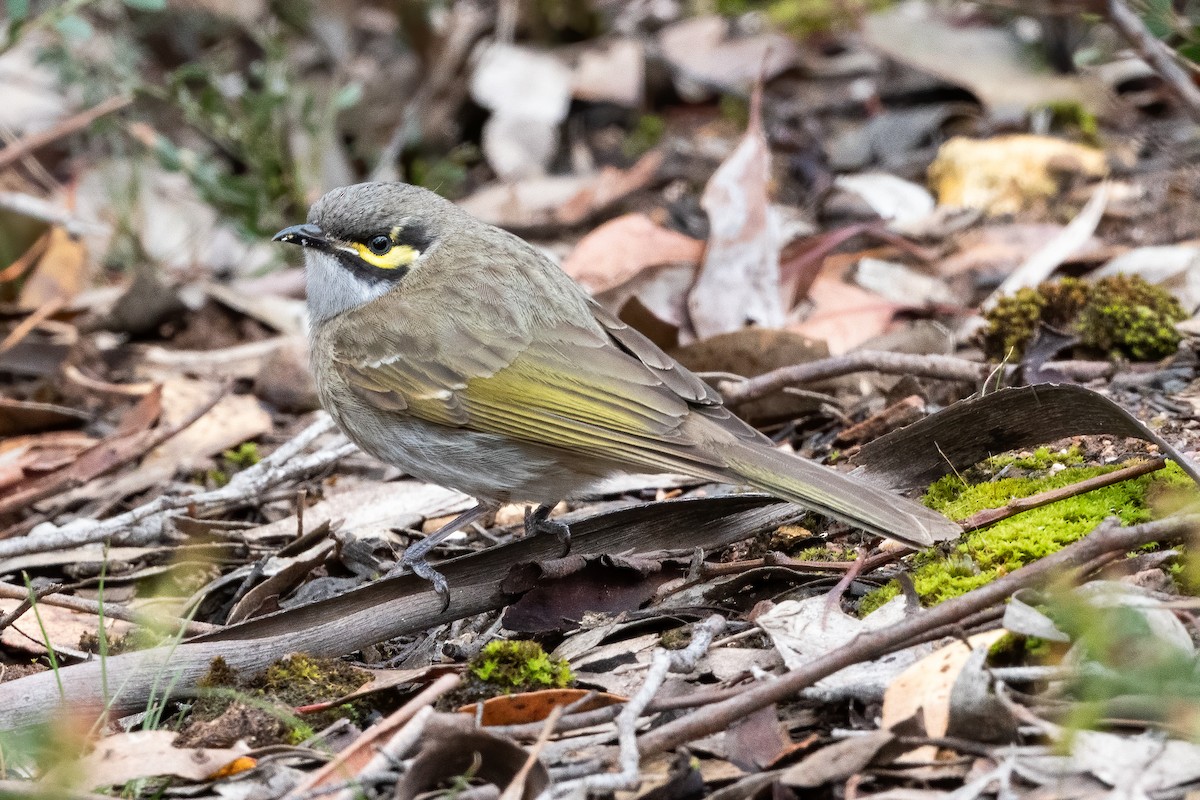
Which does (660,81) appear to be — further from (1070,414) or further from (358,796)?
(358,796)

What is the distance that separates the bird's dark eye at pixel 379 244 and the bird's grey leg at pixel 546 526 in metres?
1.27

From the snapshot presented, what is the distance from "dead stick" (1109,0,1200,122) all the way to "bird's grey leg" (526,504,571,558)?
3347 mm

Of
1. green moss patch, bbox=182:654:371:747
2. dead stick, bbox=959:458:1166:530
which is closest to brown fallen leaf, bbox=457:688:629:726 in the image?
green moss patch, bbox=182:654:371:747

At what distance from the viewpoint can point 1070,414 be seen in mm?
4219

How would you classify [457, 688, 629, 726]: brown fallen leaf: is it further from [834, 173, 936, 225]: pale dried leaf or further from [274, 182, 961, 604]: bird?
[834, 173, 936, 225]: pale dried leaf

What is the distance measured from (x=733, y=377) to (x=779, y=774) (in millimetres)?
2756

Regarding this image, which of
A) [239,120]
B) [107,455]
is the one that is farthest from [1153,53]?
[239,120]

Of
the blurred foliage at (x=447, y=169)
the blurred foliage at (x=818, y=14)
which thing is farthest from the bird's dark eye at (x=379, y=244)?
the blurred foliage at (x=818, y=14)

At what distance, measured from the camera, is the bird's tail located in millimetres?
3973

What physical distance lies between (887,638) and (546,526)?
182 cm

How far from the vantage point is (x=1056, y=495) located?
4152 mm

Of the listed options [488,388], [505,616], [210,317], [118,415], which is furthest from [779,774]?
[210,317]

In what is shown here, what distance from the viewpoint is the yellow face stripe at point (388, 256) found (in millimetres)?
5617

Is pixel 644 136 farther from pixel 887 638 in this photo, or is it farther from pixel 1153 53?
pixel 887 638
